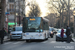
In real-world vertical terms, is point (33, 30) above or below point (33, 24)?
below

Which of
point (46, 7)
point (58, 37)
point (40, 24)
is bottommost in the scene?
point (58, 37)

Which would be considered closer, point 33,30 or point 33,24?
point 33,30

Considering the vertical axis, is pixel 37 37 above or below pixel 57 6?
below

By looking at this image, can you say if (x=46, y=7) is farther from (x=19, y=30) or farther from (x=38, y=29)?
(x=38, y=29)

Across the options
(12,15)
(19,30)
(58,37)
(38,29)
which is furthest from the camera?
(12,15)

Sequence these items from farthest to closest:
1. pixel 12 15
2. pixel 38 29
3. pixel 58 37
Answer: pixel 12 15 < pixel 58 37 < pixel 38 29

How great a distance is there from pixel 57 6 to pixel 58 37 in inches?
1089

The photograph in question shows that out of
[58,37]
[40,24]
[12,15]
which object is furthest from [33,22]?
[12,15]

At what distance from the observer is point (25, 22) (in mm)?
22031

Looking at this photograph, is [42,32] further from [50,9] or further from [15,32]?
[50,9]

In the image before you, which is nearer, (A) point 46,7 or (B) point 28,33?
(B) point 28,33

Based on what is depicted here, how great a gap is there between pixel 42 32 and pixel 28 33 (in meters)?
1.53

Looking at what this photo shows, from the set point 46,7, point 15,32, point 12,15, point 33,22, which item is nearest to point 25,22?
point 33,22

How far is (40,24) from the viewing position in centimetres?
2189
